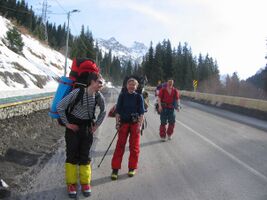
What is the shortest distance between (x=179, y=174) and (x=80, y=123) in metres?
2.27

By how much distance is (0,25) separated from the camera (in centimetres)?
3991

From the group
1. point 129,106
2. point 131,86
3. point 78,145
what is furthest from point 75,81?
point 129,106

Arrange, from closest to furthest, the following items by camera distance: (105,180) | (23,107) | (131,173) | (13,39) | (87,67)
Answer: (87,67), (105,180), (131,173), (23,107), (13,39)

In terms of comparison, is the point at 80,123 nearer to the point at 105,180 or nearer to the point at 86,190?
the point at 86,190

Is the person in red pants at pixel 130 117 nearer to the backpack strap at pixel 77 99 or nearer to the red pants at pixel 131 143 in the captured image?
the red pants at pixel 131 143

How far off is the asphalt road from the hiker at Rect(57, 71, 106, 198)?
0.94 ft

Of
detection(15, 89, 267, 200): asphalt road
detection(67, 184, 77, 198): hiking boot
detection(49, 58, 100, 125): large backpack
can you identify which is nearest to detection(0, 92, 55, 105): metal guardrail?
detection(15, 89, 267, 200): asphalt road

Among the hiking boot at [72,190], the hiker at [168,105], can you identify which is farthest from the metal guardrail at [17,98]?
the hiking boot at [72,190]

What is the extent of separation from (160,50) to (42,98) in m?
91.0

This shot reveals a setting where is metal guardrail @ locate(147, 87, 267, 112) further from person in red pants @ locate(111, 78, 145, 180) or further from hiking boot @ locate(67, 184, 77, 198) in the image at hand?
hiking boot @ locate(67, 184, 77, 198)

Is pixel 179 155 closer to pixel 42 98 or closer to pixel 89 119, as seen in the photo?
pixel 89 119

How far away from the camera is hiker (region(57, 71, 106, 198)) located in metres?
5.75

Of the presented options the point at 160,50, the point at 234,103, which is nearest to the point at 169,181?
the point at 234,103

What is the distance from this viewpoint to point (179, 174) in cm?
713
